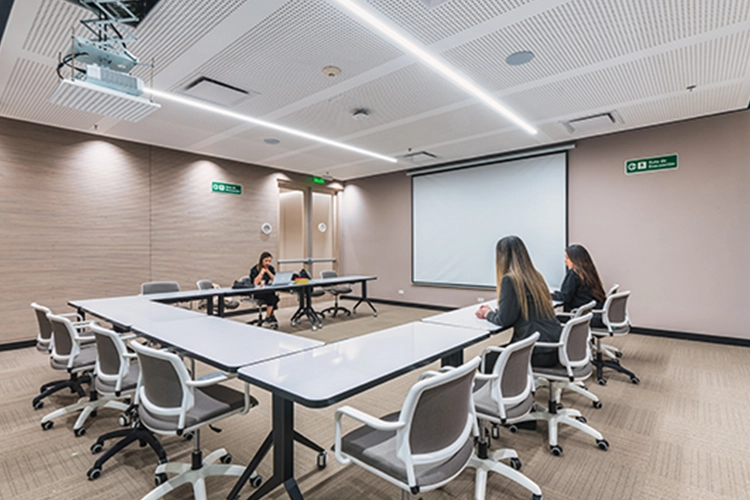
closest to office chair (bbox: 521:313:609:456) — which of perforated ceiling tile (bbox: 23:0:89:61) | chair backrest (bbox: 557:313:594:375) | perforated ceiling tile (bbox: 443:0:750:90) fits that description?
chair backrest (bbox: 557:313:594:375)

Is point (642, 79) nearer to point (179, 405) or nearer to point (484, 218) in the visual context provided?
point (484, 218)

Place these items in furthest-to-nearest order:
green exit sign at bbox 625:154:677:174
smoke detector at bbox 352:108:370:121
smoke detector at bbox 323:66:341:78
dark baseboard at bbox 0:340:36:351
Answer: green exit sign at bbox 625:154:677:174 < dark baseboard at bbox 0:340:36:351 < smoke detector at bbox 352:108:370:121 < smoke detector at bbox 323:66:341:78

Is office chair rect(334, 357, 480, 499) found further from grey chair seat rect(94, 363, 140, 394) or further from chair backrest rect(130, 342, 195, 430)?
grey chair seat rect(94, 363, 140, 394)

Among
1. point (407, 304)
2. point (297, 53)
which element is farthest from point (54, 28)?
point (407, 304)

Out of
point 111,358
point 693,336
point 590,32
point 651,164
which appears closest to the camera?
point 111,358

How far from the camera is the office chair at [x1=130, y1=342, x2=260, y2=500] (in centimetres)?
167

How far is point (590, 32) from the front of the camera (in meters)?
2.91

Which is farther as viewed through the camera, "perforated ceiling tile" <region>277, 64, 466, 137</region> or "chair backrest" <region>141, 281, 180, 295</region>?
"chair backrest" <region>141, 281, 180, 295</region>

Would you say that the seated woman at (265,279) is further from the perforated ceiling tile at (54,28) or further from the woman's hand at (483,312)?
the woman's hand at (483,312)

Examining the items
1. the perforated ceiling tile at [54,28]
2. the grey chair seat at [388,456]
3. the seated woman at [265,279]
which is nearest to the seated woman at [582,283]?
the grey chair seat at [388,456]

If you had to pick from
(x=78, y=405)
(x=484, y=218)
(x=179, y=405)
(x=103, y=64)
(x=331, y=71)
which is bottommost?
(x=78, y=405)

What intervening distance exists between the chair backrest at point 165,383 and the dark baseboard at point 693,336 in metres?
6.06

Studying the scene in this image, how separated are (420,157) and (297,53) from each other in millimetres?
4089

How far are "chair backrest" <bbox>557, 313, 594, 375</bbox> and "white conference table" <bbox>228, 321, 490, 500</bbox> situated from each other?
25.6 inches
